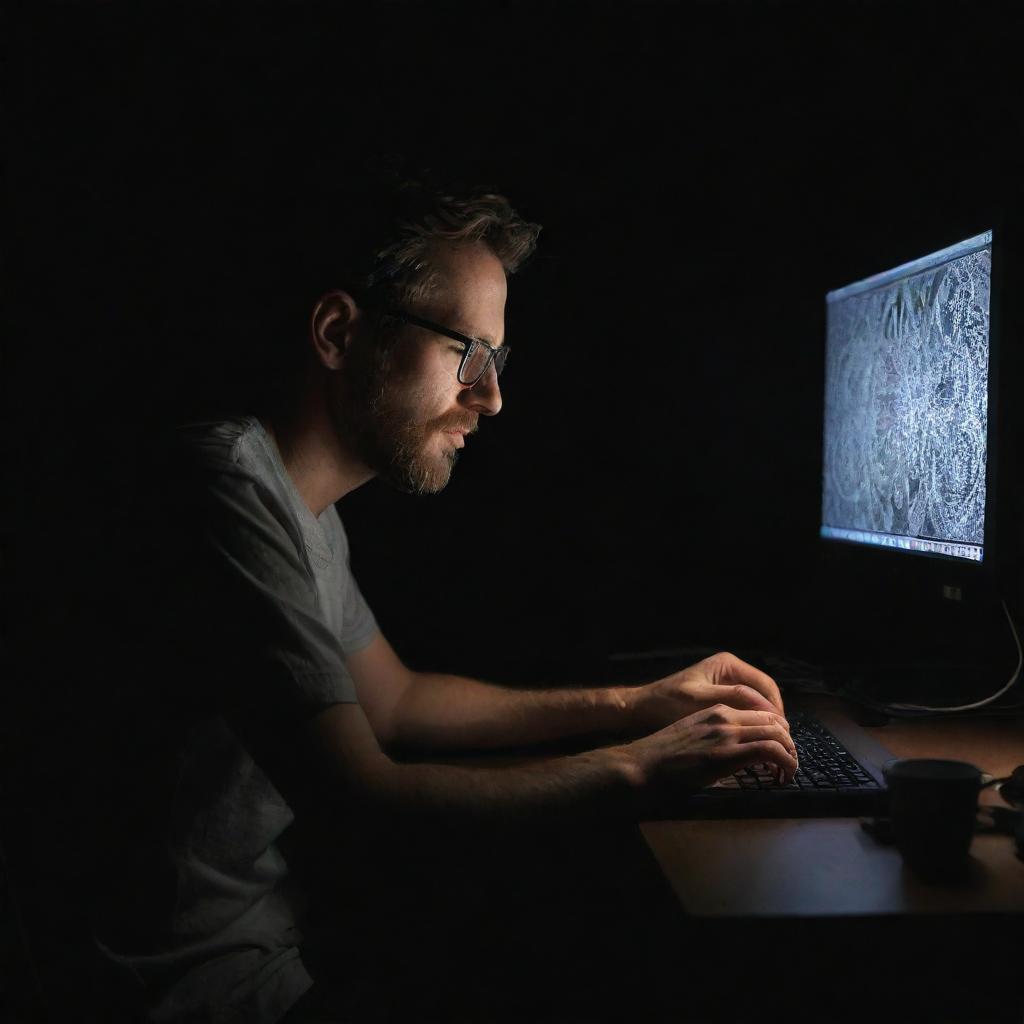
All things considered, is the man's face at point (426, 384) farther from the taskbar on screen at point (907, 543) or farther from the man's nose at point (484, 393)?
the taskbar on screen at point (907, 543)

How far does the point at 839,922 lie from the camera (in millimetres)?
808

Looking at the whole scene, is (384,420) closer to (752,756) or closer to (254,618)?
(254,618)

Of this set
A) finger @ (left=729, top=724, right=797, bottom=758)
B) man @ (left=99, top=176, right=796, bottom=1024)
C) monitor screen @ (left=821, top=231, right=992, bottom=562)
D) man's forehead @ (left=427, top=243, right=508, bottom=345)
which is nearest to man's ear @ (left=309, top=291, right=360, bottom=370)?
man @ (left=99, top=176, right=796, bottom=1024)

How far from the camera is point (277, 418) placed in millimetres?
1276

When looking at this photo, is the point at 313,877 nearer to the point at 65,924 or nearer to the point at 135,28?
the point at 65,924

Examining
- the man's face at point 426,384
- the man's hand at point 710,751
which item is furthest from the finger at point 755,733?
the man's face at point 426,384

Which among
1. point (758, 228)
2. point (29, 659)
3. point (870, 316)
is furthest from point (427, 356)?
point (758, 228)

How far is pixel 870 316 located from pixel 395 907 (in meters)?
1.24

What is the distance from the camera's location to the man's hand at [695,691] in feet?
4.25

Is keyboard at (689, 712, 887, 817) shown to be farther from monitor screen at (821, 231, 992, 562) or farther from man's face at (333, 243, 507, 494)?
man's face at (333, 243, 507, 494)

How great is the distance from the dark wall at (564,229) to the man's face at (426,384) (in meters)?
0.47

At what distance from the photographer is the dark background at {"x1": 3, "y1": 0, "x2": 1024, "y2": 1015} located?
5.69 ft

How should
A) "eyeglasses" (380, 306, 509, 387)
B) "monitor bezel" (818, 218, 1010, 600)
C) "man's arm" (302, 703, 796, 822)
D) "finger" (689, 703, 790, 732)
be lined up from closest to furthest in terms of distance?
"man's arm" (302, 703, 796, 822) < "finger" (689, 703, 790, 732) < "monitor bezel" (818, 218, 1010, 600) < "eyeglasses" (380, 306, 509, 387)

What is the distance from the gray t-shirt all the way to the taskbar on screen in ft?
2.70
